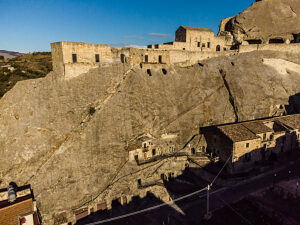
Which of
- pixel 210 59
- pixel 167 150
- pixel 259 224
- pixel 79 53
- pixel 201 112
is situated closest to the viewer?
pixel 259 224

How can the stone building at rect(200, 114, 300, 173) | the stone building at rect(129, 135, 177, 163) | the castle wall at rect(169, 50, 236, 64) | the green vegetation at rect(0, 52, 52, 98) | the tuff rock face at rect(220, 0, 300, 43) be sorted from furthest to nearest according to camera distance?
the tuff rock face at rect(220, 0, 300, 43)
the castle wall at rect(169, 50, 236, 64)
the stone building at rect(200, 114, 300, 173)
the stone building at rect(129, 135, 177, 163)
the green vegetation at rect(0, 52, 52, 98)

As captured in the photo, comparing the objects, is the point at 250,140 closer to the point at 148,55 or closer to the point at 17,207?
the point at 148,55

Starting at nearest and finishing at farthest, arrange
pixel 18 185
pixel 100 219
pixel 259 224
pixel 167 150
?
pixel 259 224 < pixel 18 185 < pixel 100 219 < pixel 167 150

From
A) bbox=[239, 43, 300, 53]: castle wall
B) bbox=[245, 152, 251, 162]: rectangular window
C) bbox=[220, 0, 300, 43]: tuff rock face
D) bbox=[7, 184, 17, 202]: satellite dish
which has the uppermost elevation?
bbox=[220, 0, 300, 43]: tuff rock face

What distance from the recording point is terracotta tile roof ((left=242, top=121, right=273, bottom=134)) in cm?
2541

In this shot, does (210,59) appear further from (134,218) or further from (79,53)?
(134,218)

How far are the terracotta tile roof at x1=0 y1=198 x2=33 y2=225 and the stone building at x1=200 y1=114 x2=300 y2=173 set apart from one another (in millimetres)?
19981

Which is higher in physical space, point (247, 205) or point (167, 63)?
point (167, 63)

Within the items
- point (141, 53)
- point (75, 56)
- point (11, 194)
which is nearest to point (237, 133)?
point (141, 53)

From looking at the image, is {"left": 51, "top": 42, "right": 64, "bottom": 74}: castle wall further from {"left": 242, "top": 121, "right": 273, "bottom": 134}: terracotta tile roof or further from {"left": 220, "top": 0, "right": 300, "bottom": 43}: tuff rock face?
{"left": 220, "top": 0, "right": 300, "bottom": 43}: tuff rock face

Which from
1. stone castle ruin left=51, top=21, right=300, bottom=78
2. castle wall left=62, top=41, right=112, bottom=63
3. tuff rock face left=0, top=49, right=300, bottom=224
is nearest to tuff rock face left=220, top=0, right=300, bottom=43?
stone castle ruin left=51, top=21, right=300, bottom=78

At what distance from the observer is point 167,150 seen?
25.6 m

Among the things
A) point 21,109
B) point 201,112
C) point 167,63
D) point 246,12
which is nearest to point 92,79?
point 21,109

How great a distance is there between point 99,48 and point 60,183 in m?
15.1
